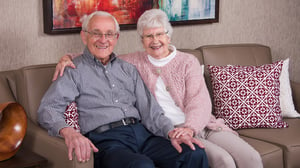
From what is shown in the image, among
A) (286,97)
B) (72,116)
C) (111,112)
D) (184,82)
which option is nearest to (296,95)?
(286,97)

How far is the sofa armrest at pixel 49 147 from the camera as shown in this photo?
2139 mm

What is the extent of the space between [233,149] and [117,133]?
621 millimetres

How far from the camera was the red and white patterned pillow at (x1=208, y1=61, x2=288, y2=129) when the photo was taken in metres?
2.99

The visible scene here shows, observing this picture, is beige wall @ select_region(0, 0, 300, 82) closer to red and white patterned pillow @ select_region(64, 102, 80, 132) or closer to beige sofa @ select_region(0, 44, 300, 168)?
beige sofa @ select_region(0, 44, 300, 168)

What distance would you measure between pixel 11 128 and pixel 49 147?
0.63 ft

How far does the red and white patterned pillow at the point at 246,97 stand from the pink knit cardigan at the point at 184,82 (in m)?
0.19

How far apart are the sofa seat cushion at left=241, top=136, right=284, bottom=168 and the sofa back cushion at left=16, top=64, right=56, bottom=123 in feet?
3.87

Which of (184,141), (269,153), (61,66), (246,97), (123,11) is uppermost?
(123,11)

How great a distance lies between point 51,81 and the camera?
2.62 meters

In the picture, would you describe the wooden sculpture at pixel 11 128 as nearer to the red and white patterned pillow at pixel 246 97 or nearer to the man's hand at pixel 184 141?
the man's hand at pixel 184 141

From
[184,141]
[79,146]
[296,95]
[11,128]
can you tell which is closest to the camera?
[79,146]

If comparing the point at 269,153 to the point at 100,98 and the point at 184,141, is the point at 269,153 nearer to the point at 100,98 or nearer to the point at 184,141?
the point at 184,141

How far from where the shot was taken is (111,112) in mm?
2490

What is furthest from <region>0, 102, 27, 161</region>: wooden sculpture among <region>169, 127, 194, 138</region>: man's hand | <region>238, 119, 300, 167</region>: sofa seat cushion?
<region>238, 119, 300, 167</region>: sofa seat cushion
